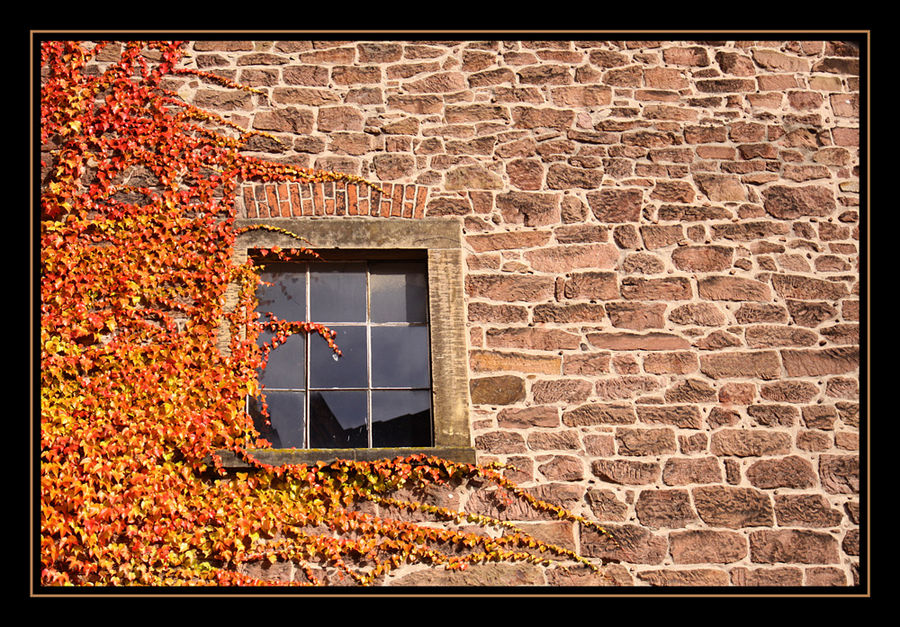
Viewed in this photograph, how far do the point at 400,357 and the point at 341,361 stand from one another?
362 millimetres

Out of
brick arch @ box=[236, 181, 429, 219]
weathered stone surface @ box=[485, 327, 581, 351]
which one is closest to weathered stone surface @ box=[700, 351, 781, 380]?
weathered stone surface @ box=[485, 327, 581, 351]

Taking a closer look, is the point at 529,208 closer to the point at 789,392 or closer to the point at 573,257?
the point at 573,257

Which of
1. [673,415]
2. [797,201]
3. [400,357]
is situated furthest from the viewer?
[797,201]

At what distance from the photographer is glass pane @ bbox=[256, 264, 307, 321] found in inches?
208

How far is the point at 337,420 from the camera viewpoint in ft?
16.9

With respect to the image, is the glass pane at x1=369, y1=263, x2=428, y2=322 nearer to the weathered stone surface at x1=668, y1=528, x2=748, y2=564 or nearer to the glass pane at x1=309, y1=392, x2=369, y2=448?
the glass pane at x1=309, y1=392, x2=369, y2=448

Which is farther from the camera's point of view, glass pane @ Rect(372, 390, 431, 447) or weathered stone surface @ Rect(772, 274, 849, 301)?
weathered stone surface @ Rect(772, 274, 849, 301)

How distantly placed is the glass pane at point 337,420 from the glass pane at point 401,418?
0.26 ft

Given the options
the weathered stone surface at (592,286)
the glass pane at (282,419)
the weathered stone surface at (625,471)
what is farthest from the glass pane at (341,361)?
the weathered stone surface at (625,471)

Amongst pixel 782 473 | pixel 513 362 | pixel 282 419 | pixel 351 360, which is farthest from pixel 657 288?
pixel 282 419

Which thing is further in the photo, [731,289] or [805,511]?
[731,289]

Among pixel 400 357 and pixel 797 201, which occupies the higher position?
pixel 797 201

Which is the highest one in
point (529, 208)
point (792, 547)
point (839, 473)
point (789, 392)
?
point (529, 208)

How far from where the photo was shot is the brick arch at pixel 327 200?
533 centimetres
